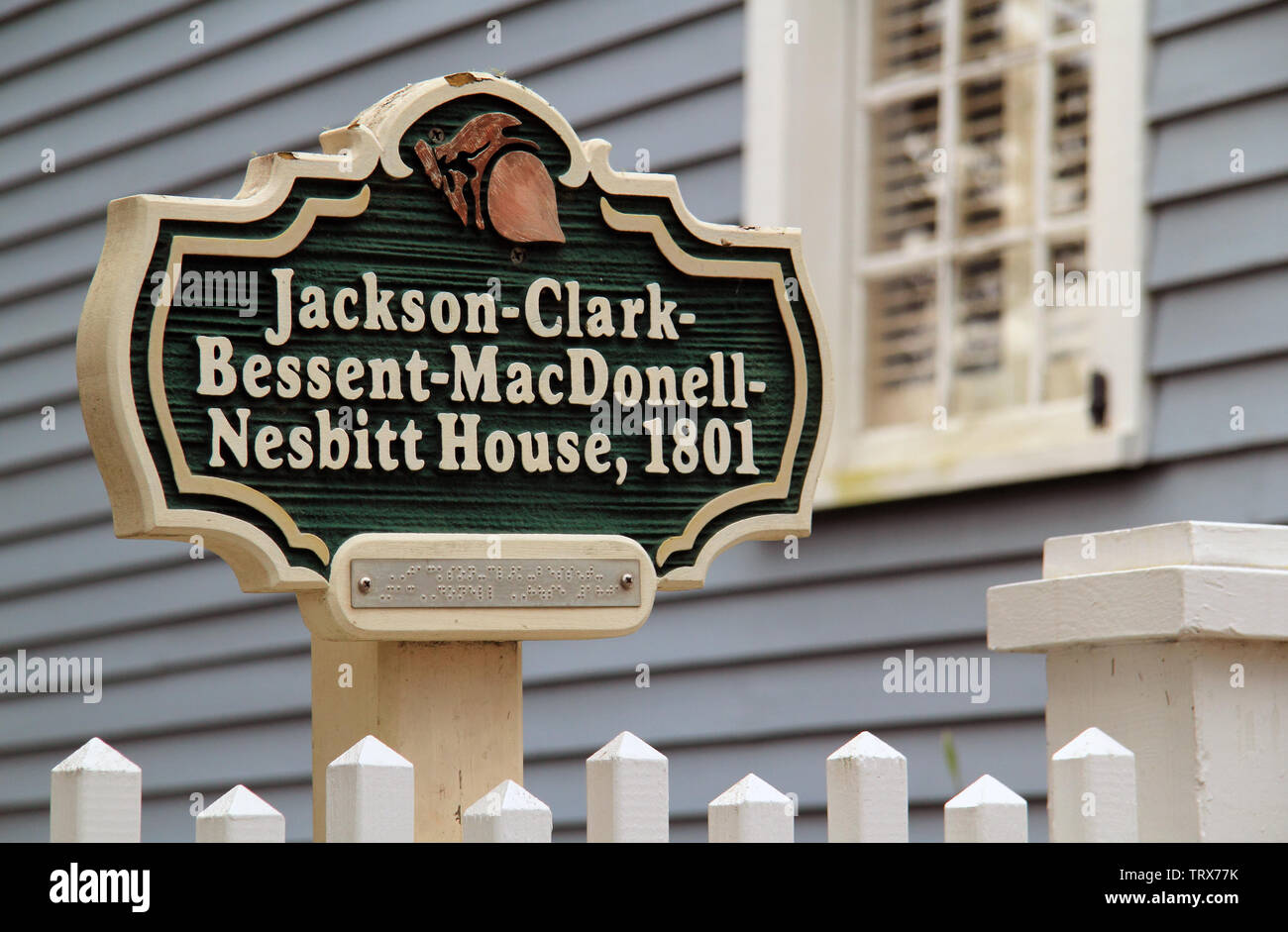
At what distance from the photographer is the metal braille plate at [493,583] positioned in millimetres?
1833

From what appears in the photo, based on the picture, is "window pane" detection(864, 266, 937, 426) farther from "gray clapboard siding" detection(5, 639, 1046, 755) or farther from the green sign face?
the green sign face

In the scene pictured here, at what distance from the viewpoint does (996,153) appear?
4211 millimetres

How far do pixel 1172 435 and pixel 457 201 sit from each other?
2.13 meters

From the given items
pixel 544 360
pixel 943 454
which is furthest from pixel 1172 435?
pixel 544 360

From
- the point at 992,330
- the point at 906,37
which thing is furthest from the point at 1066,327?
the point at 906,37

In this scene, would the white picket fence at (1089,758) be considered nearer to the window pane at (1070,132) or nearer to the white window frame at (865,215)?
the white window frame at (865,215)

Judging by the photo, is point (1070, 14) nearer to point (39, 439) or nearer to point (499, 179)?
point (499, 179)

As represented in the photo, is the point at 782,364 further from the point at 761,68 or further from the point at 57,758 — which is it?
the point at 57,758

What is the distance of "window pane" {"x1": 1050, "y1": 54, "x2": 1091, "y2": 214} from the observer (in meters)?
4.00

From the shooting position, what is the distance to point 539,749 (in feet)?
15.4

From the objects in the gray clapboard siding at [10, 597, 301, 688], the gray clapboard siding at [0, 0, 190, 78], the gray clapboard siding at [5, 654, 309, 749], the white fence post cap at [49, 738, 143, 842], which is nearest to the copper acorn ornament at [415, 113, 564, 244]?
the white fence post cap at [49, 738, 143, 842]

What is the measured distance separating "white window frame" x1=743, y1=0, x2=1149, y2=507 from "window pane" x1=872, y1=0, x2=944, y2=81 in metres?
0.04

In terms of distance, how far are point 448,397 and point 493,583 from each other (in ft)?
0.65

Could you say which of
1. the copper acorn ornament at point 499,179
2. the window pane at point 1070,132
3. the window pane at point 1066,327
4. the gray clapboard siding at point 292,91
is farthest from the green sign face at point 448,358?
the gray clapboard siding at point 292,91
